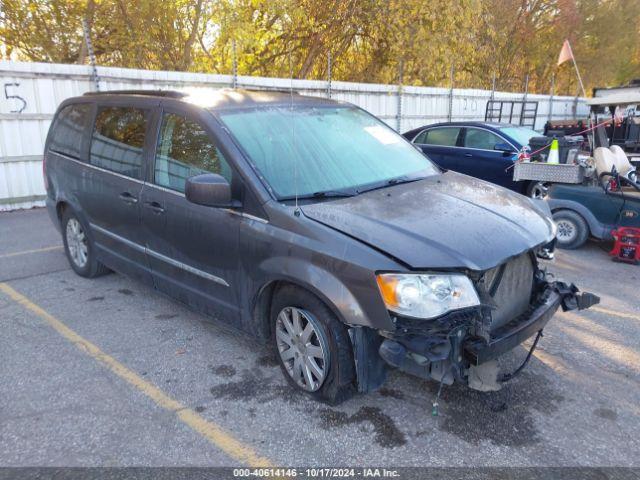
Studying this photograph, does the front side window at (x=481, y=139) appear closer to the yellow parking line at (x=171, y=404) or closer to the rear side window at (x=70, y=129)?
the rear side window at (x=70, y=129)

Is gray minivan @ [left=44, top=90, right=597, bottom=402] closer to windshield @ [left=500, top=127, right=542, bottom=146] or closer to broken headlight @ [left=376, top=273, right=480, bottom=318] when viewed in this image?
broken headlight @ [left=376, top=273, right=480, bottom=318]

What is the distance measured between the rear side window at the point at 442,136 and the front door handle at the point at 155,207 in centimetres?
687

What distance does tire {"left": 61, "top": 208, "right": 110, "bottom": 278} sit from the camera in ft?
16.3

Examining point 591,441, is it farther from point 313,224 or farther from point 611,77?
point 611,77

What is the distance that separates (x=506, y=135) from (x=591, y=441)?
23.1 feet

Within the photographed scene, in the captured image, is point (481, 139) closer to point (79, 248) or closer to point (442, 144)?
point (442, 144)

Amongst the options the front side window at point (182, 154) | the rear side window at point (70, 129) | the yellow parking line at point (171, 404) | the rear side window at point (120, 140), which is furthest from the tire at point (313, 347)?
the rear side window at point (70, 129)

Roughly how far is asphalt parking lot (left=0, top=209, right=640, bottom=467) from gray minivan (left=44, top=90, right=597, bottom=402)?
30 cm

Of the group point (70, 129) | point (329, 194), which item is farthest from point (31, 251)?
point (329, 194)

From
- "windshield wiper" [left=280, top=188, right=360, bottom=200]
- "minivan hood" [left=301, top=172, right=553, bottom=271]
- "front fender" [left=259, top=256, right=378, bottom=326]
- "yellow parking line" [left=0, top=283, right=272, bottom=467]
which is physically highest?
"windshield wiper" [left=280, top=188, right=360, bottom=200]

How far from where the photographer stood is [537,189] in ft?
26.4

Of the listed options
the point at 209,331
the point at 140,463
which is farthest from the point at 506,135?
→ the point at 140,463

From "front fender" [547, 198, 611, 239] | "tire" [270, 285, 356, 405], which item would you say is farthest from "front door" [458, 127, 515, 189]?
"tire" [270, 285, 356, 405]

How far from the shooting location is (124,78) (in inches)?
372
